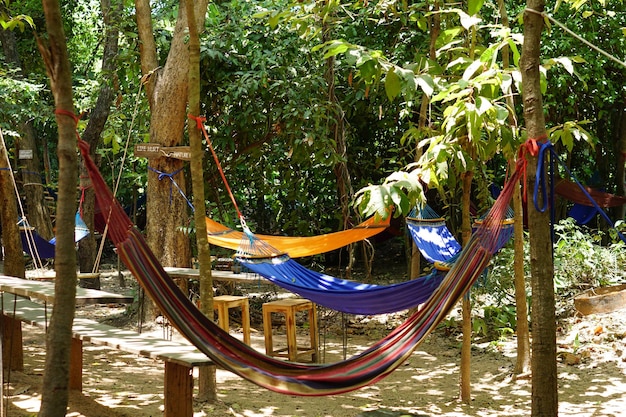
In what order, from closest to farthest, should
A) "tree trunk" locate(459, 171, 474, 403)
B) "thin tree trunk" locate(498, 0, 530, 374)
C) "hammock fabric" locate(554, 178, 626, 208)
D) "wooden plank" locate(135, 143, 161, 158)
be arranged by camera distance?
"tree trunk" locate(459, 171, 474, 403) < "thin tree trunk" locate(498, 0, 530, 374) < "wooden plank" locate(135, 143, 161, 158) < "hammock fabric" locate(554, 178, 626, 208)

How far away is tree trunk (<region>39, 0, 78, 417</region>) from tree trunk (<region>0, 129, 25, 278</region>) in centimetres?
217

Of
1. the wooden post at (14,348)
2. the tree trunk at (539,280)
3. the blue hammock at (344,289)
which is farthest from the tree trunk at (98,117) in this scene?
the tree trunk at (539,280)

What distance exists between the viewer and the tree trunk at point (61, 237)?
1.59 m

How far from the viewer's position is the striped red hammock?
7.46 feet

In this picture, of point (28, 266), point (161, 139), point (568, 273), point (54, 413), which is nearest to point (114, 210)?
point (54, 413)

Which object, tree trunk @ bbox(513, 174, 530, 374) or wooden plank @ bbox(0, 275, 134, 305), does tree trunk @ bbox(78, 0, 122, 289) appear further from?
tree trunk @ bbox(513, 174, 530, 374)

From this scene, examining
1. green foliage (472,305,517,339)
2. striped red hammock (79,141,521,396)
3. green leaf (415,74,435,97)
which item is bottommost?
green foliage (472,305,517,339)

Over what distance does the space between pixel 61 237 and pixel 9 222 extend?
8.23ft

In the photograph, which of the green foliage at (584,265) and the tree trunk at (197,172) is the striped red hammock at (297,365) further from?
the green foliage at (584,265)

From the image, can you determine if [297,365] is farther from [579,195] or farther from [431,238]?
[579,195]

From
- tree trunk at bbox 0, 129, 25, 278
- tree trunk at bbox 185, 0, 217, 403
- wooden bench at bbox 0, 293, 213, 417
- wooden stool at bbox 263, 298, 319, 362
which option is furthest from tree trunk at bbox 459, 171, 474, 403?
tree trunk at bbox 0, 129, 25, 278

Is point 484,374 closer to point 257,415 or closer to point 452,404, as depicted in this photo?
point 452,404

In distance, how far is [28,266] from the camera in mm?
8281

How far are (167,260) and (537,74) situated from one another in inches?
126
